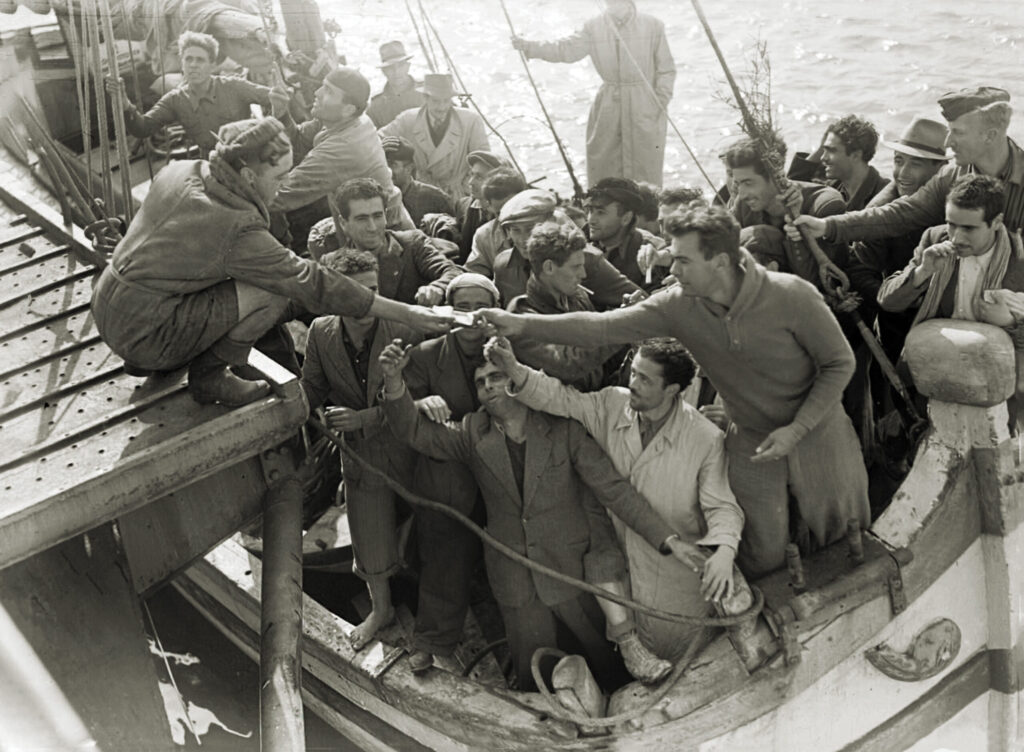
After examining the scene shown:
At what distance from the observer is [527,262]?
478cm

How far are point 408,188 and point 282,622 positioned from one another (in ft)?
11.4

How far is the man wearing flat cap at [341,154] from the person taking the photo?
5852 mm

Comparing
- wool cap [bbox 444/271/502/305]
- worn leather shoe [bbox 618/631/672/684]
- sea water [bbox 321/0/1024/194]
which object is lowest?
sea water [bbox 321/0/1024/194]

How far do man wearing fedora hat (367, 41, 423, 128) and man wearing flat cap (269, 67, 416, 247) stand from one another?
320cm

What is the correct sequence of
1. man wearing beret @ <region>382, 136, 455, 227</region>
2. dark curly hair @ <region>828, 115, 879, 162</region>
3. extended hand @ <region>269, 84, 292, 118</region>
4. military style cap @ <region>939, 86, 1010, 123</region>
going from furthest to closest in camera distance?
man wearing beret @ <region>382, 136, 455, 227</region> < extended hand @ <region>269, 84, 292, 118</region> < dark curly hair @ <region>828, 115, 879, 162</region> < military style cap @ <region>939, 86, 1010, 123</region>

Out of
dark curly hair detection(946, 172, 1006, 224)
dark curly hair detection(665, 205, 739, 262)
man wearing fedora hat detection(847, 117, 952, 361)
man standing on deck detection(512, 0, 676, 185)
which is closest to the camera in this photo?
dark curly hair detection(665, 205, 739, 262)

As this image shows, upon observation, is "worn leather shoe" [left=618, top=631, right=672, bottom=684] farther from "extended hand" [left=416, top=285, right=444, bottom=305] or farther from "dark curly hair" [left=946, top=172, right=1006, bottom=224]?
"dark curly hair" [left=946, top=172, right=1006, bottom=224]

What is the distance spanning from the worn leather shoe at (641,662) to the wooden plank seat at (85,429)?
150 cm

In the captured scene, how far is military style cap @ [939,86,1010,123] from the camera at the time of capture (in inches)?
178

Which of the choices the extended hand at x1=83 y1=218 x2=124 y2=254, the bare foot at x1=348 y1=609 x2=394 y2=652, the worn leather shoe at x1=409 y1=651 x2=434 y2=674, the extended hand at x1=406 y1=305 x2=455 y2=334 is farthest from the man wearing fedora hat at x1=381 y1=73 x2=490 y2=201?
the worn leather shoe at x1=409 y1=651 x2=434 y2=674

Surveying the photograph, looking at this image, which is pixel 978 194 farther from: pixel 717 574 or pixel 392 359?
pixel 392 359

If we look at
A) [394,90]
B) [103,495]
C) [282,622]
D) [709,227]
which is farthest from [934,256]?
[394,90]

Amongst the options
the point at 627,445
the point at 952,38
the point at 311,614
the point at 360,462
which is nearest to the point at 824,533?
the point at 627,445

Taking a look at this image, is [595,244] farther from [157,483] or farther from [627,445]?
[157,483]
